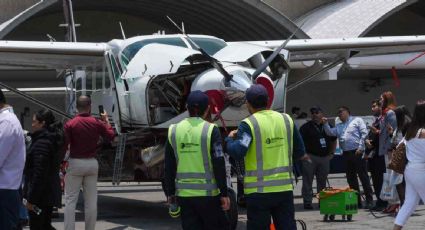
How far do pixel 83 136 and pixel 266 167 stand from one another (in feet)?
11.3

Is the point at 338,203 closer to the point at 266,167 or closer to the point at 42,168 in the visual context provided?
the point at 42,168

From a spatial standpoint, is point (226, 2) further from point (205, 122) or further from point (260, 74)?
point (205, 122)

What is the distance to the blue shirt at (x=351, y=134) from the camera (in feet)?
45.3

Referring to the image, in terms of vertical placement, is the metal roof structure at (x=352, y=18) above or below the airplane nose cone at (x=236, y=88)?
above

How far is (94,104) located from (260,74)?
4531mm

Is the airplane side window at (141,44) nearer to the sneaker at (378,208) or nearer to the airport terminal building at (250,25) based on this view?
the sneaker at (378,208)

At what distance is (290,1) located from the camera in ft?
106

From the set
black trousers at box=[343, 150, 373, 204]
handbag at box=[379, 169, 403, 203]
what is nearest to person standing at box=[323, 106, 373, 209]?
black trousers at box=[343, 150, 373, 204]

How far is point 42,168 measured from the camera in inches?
394

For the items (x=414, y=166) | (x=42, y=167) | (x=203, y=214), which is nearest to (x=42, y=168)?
(x=42, y=167)

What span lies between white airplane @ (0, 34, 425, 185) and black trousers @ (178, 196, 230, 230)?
10.6ft

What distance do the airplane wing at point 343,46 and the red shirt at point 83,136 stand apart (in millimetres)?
5629

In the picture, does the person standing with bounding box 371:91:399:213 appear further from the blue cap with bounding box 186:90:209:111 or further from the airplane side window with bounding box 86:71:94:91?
the blue cap with bounding box 186:90:209:111

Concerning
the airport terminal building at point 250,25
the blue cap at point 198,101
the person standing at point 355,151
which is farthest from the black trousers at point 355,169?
the airport terminal building at point 250,25
